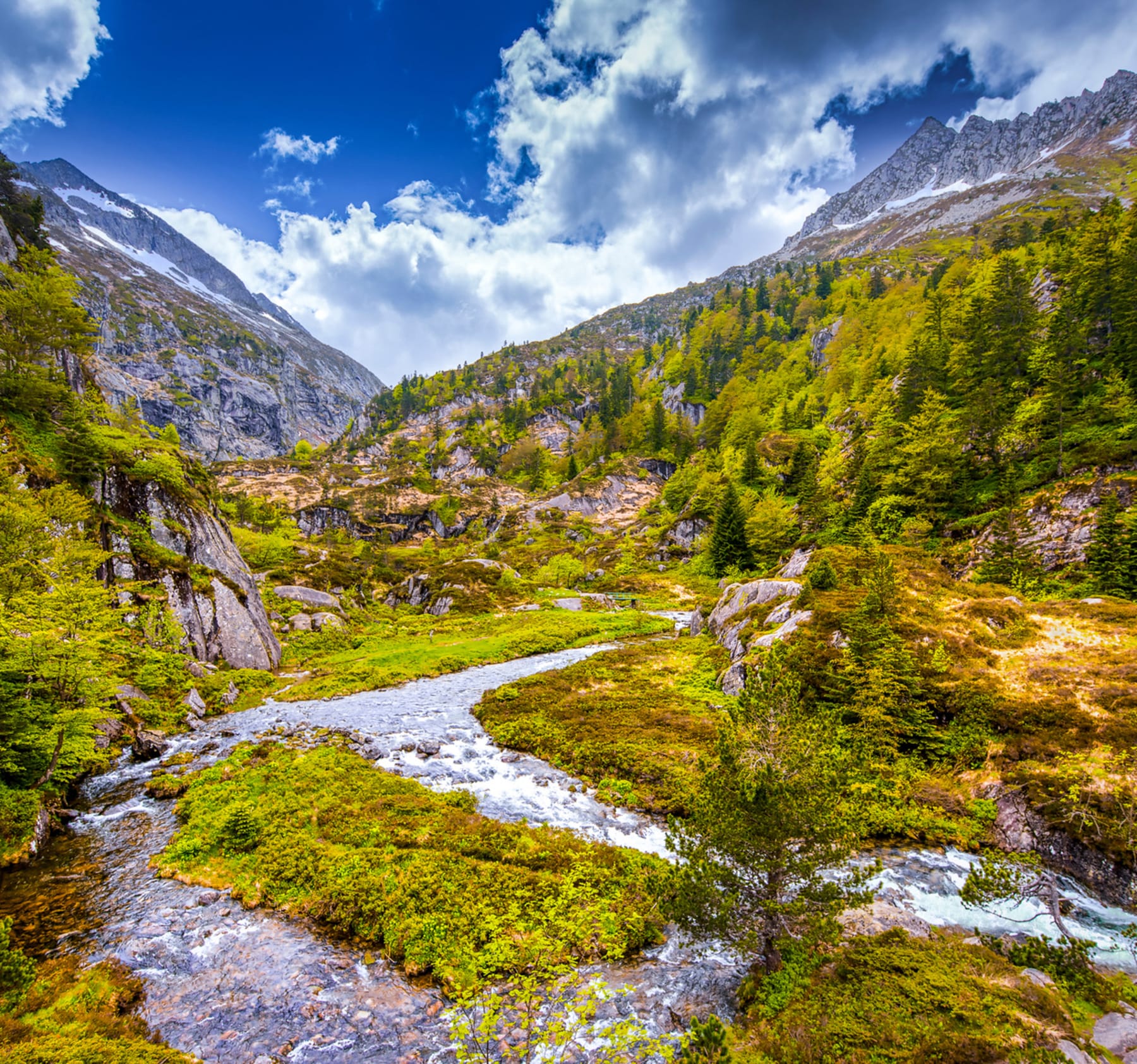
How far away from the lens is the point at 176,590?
2873 cm

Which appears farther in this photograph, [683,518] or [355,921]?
[683,518]

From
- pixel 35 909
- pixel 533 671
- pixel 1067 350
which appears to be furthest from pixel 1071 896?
pixel 1067 350

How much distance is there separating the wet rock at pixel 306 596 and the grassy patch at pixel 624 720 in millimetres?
30192

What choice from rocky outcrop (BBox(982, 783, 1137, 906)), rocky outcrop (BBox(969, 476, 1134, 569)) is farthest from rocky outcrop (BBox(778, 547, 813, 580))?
rocky outcrop (BBox(982, 783, 1137, 906))

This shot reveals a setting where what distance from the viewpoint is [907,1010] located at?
7.21m

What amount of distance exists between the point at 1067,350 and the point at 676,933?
5977 centimetres

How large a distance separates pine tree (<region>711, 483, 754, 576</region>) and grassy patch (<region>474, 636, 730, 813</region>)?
90.2 feet

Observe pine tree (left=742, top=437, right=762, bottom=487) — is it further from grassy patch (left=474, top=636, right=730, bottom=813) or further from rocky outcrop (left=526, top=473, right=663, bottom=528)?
grassy patch (left=474, top=636, right=730, bottom=813)

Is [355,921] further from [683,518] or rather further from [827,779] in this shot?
[683,518]

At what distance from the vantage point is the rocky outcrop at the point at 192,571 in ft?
92.3

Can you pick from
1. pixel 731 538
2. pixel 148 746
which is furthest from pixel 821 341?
pixel 148 746

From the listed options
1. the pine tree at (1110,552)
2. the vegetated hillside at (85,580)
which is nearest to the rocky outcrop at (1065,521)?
the pine tree at (1110,552)

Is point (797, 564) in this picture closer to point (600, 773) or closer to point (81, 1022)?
point (600, 773)

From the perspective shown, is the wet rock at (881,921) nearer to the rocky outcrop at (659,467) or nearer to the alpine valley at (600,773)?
the alpine valley at (600,773)
